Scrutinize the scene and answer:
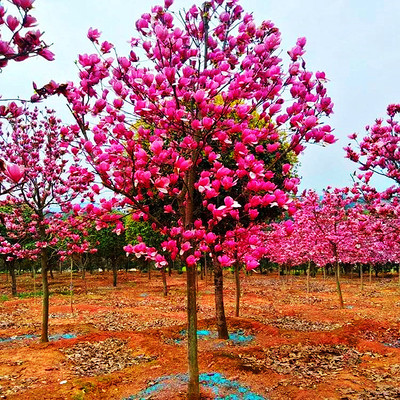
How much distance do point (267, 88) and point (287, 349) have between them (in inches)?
359

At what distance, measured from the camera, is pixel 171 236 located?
6.38 metres

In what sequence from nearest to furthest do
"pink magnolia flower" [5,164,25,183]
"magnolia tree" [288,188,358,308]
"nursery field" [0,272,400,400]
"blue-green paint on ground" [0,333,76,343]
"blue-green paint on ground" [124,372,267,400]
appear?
"pink magnolia flower" [5,164,25,183]
"blue-green paint on ground" [124,372,267,400]
"nursery field" [0,272,400,400]
"blue-green paint on ground" [0,333,76,343]
"magnolia tree" [288,188,358,308]

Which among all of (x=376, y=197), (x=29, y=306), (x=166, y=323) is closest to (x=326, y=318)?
(x=166, y=323)

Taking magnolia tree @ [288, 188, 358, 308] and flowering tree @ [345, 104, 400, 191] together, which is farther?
magnolia tree @ [288, 188, 358, 308]

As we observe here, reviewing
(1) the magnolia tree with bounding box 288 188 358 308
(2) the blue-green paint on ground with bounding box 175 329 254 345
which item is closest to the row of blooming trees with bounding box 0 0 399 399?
(2) the blue-green paint on ground with bounding box 175 329 254 345

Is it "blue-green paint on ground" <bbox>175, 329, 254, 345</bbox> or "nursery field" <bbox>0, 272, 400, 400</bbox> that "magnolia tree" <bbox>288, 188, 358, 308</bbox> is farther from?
"blue-green paint on ground" <bbox>175, 329, 254, 345</bbox>

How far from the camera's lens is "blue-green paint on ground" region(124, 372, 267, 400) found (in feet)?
24.6

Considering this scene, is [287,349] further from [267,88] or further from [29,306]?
[29,306]

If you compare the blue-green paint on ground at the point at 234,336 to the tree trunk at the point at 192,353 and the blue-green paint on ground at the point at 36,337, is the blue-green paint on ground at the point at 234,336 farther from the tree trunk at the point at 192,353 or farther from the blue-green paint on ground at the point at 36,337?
the tree trunk at the point at 192,353

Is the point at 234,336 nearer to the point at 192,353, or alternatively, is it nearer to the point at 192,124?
the point at 192,353

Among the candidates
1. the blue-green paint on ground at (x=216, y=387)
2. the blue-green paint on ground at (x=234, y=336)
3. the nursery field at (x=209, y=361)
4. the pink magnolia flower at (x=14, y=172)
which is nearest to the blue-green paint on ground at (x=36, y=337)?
the nursery field at (x=209, y=361)

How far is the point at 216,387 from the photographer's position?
7.84 metres

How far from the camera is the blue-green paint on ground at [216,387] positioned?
749 cm

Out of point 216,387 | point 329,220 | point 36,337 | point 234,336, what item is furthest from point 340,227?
point 36,337
